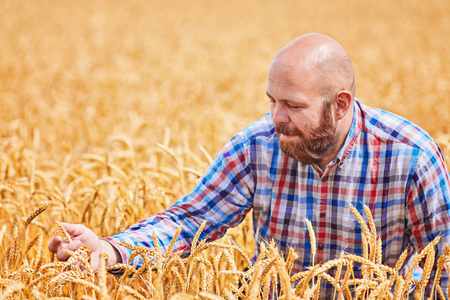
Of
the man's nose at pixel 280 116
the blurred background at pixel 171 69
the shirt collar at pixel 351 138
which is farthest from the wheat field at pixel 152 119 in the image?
the man's nose at pixel 280 116

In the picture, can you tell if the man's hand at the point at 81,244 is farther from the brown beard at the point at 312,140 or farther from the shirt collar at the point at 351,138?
the shirt collar at the point at 351,138

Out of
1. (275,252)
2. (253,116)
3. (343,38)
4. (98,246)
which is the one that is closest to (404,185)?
(275,252)

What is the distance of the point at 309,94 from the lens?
6.56 ft

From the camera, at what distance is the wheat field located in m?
1.69

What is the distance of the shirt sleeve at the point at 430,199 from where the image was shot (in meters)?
2.07

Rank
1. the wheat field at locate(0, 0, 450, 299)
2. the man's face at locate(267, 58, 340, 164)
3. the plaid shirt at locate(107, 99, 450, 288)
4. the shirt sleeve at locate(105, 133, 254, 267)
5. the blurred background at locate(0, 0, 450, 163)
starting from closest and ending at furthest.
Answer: the wheat field at locate(0, 0, 450, 299)
the man's face at locate(267, 58, 340, 164)
the plaid shirt at locate(107, 99, 450, 288)
the shirt sleeve at locate(105, 133, 254, 267)
the blurred background at locate(0, 0, 450, 163)

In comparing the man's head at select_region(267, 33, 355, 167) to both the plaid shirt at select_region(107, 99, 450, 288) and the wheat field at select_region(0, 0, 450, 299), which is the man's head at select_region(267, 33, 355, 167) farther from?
the wheat field at select_region(0, 0, 450, 299)

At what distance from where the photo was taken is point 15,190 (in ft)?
8.59

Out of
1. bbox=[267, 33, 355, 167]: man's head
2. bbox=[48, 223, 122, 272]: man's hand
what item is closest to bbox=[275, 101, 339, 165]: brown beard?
bbox=[267, 33, 355, 167]: man's head

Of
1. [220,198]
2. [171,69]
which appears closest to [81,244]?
[220,198]

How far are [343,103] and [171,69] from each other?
6864 mm

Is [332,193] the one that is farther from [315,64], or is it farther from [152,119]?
[152,119]

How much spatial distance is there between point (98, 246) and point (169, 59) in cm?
831

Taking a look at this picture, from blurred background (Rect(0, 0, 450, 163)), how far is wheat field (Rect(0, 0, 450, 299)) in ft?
0.12
